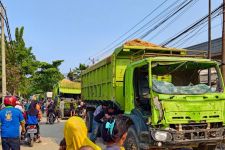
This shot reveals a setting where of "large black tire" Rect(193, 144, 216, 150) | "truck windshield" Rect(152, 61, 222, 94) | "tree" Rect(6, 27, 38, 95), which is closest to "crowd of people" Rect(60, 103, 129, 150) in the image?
"truck windshield" Rect(152, 61, 222, 94)

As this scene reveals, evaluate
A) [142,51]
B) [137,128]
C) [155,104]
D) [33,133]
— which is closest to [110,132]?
[155,104]

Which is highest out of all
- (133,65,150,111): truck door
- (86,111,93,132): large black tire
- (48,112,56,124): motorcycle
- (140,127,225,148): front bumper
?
(133,65,150,111): truck door

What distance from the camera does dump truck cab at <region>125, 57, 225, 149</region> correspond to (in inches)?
347

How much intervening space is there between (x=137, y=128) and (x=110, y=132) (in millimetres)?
5204

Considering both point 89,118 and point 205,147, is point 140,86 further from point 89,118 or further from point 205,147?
point 89,118

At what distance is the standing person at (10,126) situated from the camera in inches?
336

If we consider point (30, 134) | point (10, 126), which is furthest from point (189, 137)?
point (30, 134)

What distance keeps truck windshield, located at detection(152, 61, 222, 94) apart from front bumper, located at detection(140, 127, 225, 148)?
0.92m

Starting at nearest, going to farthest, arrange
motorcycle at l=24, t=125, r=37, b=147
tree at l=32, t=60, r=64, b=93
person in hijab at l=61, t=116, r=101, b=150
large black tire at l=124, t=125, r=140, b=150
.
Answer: person in hijab at l=61, t=116, r=101, b=150 < large black tire at l=124, t=125, r=140, b=150 < motorcycle at l=24, t=125, r=37, b=147 < tree at l=32, t=60, r=64, b=93

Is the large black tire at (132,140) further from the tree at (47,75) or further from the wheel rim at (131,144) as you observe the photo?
the tree at (47,75)

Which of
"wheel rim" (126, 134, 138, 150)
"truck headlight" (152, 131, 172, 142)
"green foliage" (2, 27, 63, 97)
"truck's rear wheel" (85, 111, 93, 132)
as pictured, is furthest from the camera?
"green foliage" (2, 27, 63, 97)

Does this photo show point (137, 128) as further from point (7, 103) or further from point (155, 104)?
point (7, 103)

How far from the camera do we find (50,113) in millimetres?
25578

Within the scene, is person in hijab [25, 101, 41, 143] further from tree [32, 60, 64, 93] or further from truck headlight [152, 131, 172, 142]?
tree [32, 60, 64, 93]
